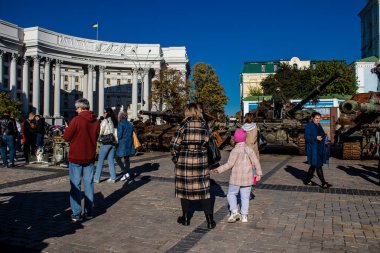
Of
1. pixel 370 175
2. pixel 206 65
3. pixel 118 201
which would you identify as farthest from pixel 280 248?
pixel 206 65

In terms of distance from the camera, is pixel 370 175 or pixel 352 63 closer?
pixel 370 175

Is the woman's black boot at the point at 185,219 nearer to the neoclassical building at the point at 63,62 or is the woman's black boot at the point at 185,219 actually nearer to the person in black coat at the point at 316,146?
the person in black coat at the point at 316,146

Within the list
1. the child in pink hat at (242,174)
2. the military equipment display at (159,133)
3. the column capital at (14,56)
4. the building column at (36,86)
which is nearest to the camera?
the child in pink hat at (242,174)

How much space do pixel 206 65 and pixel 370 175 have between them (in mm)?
43299

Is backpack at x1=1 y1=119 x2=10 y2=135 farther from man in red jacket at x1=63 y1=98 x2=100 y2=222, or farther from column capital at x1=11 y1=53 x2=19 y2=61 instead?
column capital at x1=11 y1=53 x2=19 y2=61

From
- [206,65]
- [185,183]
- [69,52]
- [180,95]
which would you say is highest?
[69,52]

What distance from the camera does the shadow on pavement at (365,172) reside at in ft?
32.4

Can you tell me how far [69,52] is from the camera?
62.0 m

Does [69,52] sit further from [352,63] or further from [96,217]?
[96,217]

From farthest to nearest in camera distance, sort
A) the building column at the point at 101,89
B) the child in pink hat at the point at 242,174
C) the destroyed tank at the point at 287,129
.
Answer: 1. the building column at the point at 101,89
2. the destroyed tank at the point at 287,129
3. the child in pink hat at the point at 242,174

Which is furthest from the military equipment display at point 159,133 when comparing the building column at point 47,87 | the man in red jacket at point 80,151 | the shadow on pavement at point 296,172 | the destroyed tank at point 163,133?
the building column at point 47,87

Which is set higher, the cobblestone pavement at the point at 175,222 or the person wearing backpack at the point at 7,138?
the person wearing backpack at the point at 7,138

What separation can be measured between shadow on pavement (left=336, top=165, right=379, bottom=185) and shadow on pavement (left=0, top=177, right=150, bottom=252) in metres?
6.52

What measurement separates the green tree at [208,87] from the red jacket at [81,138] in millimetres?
44663
